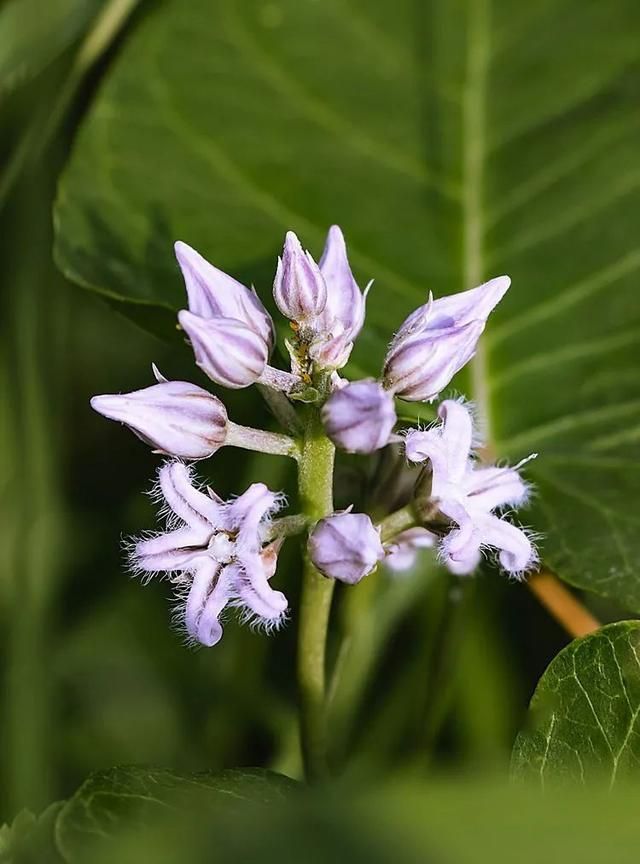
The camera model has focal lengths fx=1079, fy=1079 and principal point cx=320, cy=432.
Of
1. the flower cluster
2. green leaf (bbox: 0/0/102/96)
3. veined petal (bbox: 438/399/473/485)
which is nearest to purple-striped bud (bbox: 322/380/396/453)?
the flower cluster

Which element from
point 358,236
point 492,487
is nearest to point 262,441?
point 492,487

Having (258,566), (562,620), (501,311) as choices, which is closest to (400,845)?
(258,566)

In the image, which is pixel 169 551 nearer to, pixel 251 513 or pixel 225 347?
pixel 251 513

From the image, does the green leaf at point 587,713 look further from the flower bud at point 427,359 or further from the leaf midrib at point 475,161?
the leaf midrib at point 475,161

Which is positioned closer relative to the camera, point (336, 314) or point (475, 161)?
point (336, 314)

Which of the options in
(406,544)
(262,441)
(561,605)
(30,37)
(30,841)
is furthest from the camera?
(30,37)
